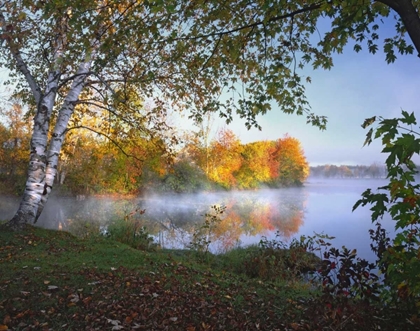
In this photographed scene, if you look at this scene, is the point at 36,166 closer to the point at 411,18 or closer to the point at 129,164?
the point at 411,18

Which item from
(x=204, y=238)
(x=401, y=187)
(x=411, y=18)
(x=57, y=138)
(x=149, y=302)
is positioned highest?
(x=411, y=18)

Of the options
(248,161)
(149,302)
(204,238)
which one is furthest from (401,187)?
(248,161)

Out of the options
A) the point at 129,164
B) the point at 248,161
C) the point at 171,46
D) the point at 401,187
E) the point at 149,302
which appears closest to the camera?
the point at 401,187

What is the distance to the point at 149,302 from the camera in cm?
372

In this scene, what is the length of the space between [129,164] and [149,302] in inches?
850

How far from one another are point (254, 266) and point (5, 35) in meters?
→ 7.35

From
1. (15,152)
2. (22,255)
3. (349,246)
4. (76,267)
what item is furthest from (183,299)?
(15,152)

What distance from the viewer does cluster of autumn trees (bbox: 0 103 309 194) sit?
2161 centimetres

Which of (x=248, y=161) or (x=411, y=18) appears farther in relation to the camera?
(x=248, y=161)

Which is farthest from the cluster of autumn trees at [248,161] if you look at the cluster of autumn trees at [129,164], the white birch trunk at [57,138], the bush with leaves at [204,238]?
the white birch trunk at [57,138]

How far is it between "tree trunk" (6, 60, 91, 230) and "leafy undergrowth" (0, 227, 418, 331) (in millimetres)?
1933

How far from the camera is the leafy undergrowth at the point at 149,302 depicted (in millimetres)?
3121

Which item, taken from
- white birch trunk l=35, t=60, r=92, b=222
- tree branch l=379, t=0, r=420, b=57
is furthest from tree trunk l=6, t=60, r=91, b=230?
tree branch l=379, t=0, r=420, b=57

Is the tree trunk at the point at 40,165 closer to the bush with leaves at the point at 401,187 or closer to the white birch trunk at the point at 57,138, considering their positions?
the white birch trunk at the point at 57,138
